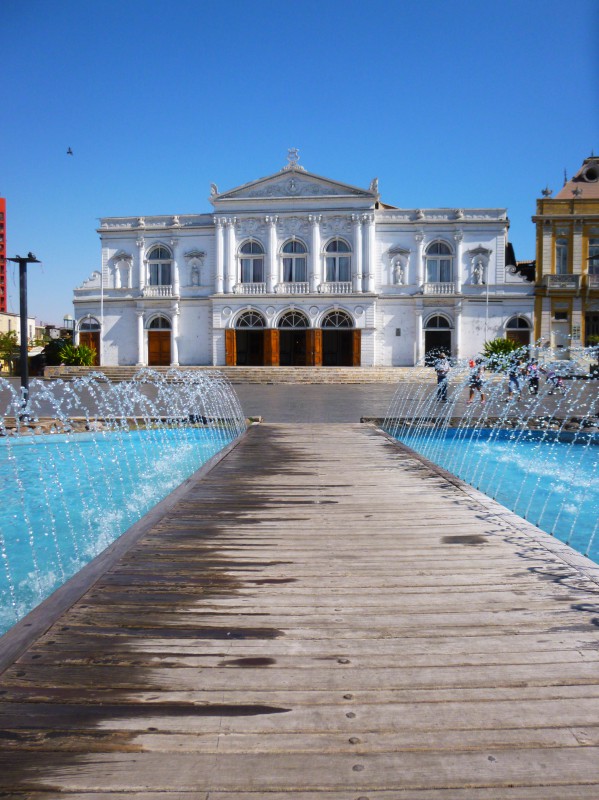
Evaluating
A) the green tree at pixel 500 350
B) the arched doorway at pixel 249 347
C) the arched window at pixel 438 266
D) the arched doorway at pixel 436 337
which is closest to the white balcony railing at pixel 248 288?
the arched doorway at pixel 249 347

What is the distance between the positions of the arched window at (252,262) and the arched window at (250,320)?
202 cm

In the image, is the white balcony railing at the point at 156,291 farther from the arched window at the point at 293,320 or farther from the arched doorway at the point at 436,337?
the arched doorway at the point at 436,337

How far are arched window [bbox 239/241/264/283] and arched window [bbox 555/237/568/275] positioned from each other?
17.4 meters

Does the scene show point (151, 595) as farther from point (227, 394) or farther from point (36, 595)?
point (227, 394)

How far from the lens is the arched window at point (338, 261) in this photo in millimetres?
36969

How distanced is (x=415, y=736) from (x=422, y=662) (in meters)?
0.49

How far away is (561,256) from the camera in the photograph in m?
36.8

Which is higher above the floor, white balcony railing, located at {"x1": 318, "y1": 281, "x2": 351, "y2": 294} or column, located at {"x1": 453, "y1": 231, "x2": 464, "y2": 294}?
column, located at {"x1": 453, "y1": 231, "x2": 464, "y2": 294}

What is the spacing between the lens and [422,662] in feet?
8.11

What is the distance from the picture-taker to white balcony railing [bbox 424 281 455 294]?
3666 centimetres

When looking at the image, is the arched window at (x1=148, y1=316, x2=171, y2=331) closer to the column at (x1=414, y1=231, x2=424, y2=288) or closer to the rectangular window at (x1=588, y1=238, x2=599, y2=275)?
the column at (x1=414, y1=231, x2=424, y2=288)

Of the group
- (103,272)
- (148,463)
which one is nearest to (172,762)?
(148,463)

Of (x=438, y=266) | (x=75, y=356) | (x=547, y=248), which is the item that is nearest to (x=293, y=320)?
(x=438, y=266)

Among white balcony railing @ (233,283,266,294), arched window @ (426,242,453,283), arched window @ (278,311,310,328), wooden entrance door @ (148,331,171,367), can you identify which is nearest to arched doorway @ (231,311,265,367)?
arched window @ (278,311,310,328)
